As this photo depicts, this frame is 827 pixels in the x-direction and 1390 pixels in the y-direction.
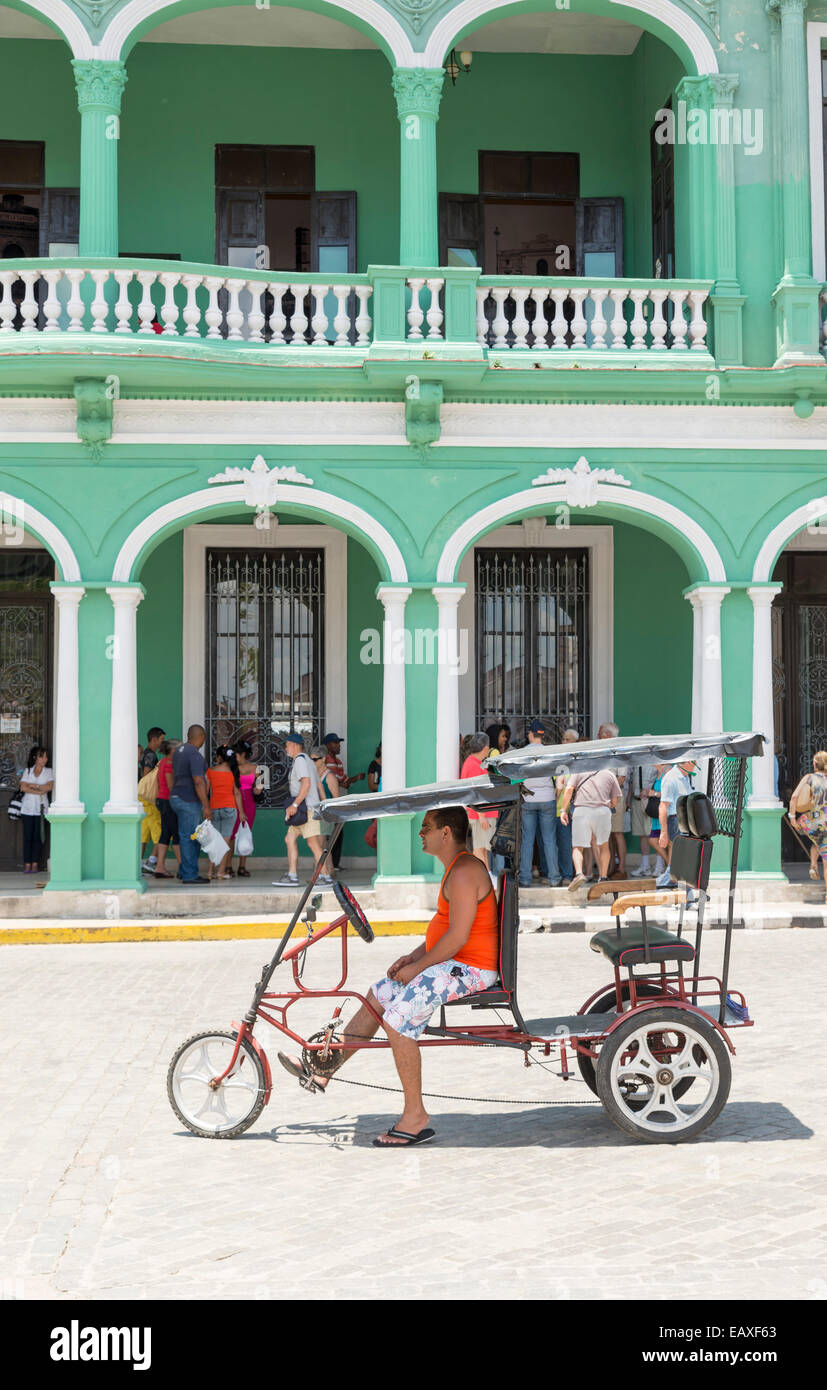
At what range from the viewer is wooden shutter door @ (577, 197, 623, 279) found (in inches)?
666

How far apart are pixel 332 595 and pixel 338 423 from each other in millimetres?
2995

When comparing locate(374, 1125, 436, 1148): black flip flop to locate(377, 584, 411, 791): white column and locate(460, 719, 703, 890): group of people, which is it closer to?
locate(460, 719, 703, 890): group of people

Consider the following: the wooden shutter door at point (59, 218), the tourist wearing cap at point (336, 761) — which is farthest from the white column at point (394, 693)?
the wooden shutter door at point (59, 218)

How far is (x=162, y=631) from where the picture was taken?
17.0 metres

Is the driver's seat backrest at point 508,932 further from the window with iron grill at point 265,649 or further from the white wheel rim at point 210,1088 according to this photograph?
the window with iron grill at point 265,649

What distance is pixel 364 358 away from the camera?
1413cm

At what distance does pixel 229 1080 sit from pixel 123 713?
7.88m

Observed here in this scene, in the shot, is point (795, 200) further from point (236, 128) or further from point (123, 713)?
point (123, 713)

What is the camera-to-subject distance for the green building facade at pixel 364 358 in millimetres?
14125

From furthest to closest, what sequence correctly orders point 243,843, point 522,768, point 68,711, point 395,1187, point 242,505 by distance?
point 243,843 → point 242,505 → point 68,711 → point 522,768 → point 395,1187

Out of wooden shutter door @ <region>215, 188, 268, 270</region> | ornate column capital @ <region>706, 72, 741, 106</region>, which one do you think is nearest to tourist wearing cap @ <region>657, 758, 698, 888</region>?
ornate column capital @ <region>706, 72, 741, 106</region>

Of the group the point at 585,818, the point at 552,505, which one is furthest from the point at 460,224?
the point at 585,818
